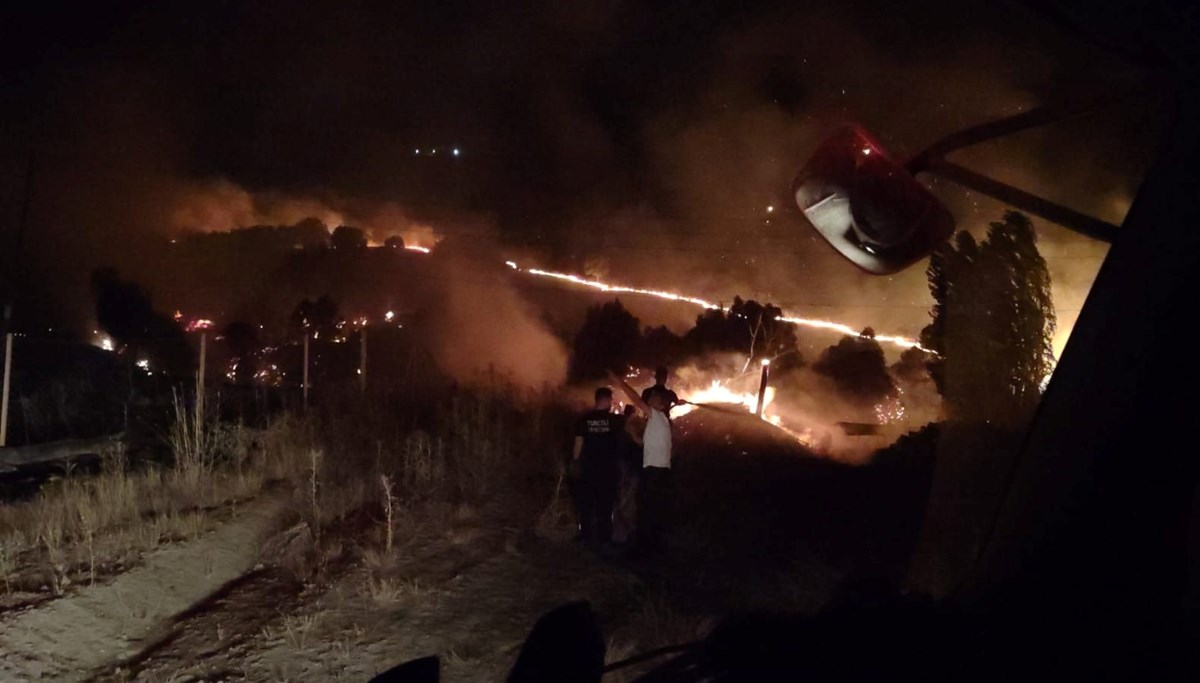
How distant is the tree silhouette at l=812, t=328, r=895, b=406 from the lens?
30.9 metres

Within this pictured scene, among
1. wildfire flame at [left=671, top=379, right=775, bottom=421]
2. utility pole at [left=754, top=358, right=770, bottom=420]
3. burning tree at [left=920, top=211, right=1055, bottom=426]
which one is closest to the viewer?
burning tree at [left=920, top=211, right=1055, bottom=426]

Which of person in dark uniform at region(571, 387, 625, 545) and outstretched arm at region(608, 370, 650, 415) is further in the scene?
outstretched arm at region(608, 370, 650, 415)

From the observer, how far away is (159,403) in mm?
16953

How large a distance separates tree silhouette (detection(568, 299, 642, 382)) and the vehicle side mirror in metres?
26.6

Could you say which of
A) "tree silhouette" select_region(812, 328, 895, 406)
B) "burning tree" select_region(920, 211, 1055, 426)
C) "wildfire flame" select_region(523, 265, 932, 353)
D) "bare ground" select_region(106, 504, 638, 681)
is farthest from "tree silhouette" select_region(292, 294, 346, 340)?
"burning tree" select_region(920, 211, 1055, 426)

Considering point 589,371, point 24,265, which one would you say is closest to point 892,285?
point 589,371

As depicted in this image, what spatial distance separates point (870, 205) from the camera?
3.29 meters

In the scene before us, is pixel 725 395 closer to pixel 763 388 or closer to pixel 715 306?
pixel 763 388

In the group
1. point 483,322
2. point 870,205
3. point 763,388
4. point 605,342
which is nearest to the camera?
point 870,205

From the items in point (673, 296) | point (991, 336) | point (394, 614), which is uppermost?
point (673, 296)

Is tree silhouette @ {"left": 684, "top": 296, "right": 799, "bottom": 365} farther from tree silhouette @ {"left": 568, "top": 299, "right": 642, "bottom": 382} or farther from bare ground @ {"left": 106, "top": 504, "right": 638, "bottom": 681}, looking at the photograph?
bare ground @ {"left": 106, "top": 504, "right": 638, "bottom": 681}

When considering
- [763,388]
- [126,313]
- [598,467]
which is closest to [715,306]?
[763,388]

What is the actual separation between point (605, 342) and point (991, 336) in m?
24.7

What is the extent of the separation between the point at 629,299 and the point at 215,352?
1665 centimetres
